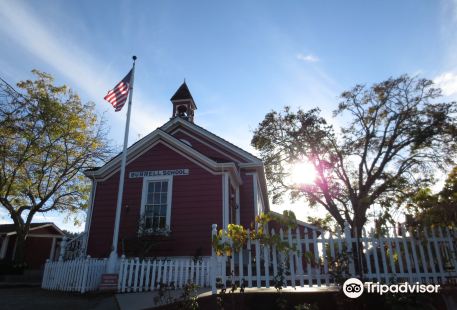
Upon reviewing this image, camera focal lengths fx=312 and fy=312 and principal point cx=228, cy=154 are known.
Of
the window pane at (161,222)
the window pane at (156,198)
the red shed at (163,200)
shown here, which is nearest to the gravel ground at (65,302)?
the red shed at (163,200)

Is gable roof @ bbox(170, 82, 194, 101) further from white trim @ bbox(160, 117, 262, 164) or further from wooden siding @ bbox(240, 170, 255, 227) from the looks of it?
wooden siding @ bbox(240, 170, 255, 227)

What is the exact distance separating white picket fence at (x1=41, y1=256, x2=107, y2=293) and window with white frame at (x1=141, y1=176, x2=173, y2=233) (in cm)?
239

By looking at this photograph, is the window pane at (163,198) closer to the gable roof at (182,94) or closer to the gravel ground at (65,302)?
the gravel ground at (65,302)

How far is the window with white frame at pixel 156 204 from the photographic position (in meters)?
11.8

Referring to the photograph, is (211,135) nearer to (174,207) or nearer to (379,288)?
(174,207)

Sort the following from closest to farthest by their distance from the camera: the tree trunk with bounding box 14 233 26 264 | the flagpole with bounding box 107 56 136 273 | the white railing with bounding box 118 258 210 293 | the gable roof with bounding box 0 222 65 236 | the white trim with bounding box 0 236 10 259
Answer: the white railing with bounding box 118 258 210 293
the flagpole with bounding box 107 56 136 273
the tree trunk with bounding box 14 233 26 264
the white trim with bounding box 0 236 10 259
the gable roof with bounding box 0 222 65 236

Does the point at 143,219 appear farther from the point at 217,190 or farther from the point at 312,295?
the point at 312,295

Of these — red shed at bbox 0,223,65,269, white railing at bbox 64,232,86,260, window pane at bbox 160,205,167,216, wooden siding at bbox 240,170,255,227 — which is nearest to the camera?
window pane at bbox 160,205,167,216

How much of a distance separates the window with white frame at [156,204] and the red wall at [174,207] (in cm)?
21

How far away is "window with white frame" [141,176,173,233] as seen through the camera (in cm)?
1177

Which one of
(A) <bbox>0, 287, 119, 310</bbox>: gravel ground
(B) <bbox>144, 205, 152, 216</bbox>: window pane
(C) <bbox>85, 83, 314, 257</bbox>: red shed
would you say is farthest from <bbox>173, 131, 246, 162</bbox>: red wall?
(A) <bbox>0, 287, 119, 310</bbox>: gravel ground

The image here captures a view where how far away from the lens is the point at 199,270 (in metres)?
9.03

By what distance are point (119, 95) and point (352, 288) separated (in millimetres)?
9391

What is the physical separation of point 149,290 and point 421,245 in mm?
7034
